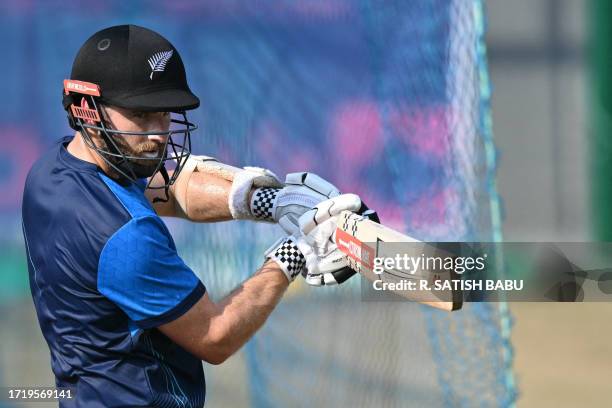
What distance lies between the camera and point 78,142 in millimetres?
2656

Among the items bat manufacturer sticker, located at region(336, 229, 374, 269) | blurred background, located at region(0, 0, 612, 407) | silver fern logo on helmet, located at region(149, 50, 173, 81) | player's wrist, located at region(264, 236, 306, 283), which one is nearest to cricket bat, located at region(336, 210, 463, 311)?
bat manufacturer sticker, located at region(336, 229, 374, 269)

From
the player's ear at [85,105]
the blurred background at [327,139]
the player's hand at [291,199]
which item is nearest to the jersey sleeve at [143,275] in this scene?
the player's ear at [85,105]

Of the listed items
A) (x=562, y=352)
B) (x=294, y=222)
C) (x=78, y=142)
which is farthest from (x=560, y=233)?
(x=78, y=142)

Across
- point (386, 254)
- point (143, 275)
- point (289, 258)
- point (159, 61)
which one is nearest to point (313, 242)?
point (289, 258)

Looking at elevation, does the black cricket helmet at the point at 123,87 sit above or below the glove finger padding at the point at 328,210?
above

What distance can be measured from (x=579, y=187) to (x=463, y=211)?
11.2 feet

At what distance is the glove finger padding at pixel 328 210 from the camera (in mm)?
2740

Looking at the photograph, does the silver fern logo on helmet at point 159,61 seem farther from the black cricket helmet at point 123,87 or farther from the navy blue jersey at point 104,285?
the navy blue jersey at point 104,285

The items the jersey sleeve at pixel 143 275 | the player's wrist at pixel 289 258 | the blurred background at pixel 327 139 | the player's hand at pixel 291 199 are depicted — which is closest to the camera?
the jersey sleeve at pixel 143 275

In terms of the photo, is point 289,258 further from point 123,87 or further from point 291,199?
point 123,87

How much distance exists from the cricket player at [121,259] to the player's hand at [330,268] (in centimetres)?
5

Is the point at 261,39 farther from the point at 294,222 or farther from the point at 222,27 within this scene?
the point at 294,222

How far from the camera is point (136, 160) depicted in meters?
2.57

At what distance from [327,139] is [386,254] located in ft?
4.88
